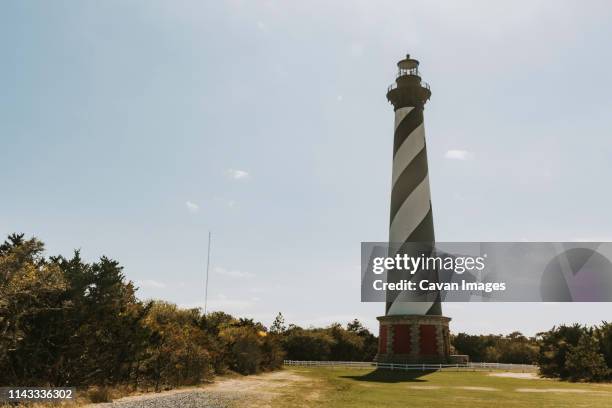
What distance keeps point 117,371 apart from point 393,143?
1352 inches

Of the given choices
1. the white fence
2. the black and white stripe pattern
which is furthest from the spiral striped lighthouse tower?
the white fence

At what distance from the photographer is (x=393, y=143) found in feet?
159

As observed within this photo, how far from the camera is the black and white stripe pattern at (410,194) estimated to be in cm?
4441

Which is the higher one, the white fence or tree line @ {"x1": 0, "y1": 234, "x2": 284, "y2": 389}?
tree line @ {"x1": 0, "y1": 234, "x2": 284, "y2": 389}

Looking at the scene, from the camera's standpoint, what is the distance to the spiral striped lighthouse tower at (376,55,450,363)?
4319 centimetres

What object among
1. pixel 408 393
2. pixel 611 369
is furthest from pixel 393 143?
pixel 408 393

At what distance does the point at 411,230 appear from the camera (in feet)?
147

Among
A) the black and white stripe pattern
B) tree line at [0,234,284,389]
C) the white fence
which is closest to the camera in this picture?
tree line at [0,234,284,389]

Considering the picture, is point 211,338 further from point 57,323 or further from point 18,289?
point 18,289

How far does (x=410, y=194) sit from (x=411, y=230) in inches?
135

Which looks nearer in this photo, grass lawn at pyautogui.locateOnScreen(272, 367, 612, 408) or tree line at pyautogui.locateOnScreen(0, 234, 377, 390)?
tree line at pyautogui.locateOnScreen(0, 234, 377, 390)

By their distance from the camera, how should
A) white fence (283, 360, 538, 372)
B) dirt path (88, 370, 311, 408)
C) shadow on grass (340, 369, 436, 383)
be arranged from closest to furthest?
dirt path (88, 370, 311, 408) → shadow on grass (340, 369, 436, 383) → white fence (283, 360, 538, 372)

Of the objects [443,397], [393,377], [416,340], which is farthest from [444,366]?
[443,397]

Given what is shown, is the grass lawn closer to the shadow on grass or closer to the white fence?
the shadow on grass
